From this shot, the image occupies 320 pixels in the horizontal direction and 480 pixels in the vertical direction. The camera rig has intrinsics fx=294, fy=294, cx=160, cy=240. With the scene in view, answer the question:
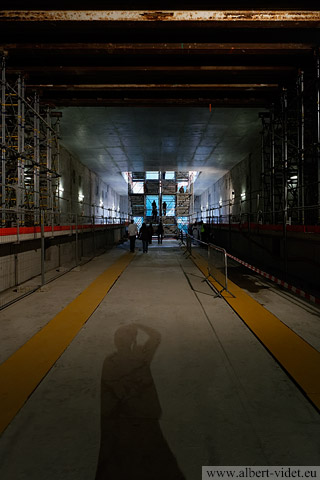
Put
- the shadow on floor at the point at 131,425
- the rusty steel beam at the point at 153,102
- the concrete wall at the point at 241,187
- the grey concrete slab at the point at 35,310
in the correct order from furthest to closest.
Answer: the concrete wall at the point at 241,187
the rusty steel beam at the point at 153,102
the grey concrete slab at the point at 35,310
the shadow on floor at the point at 131,425

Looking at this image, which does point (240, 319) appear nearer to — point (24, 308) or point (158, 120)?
point (24, 308)

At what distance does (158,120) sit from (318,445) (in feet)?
49.3

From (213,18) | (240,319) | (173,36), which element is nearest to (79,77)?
(173,36)

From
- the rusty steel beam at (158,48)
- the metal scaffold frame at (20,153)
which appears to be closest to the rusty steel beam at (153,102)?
the metal scaffold frame at (20,153)

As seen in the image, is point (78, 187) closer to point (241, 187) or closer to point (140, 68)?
point (241, 187)

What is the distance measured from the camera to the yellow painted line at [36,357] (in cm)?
275

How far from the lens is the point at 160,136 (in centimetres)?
1753

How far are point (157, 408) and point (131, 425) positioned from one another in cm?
31

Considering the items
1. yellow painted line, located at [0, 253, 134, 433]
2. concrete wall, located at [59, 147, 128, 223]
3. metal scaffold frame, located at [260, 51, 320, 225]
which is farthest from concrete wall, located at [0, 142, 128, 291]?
metal scaffold frame, located at [260, 51, 320, 225]

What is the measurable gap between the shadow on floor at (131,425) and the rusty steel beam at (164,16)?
846 cm

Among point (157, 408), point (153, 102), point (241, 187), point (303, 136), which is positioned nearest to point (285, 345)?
point (157, 408)

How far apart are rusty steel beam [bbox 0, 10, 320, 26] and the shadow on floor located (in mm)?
8459

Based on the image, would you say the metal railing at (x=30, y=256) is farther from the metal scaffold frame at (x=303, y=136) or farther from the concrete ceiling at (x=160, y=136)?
the metal scaffold frame at (x=303, y=136)

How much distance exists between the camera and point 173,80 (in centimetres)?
1166
